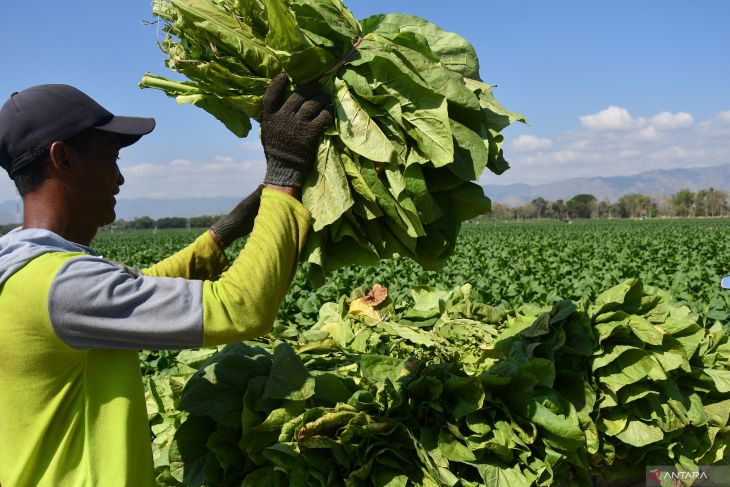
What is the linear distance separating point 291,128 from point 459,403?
151cm

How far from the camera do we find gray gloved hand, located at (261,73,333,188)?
2.10 meters

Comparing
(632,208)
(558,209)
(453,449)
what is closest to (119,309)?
(453,449)

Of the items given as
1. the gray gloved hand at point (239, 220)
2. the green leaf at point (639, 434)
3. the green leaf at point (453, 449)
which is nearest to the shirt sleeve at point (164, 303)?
the gray gloved hand at point (239, 220)

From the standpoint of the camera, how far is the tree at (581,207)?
471 feet

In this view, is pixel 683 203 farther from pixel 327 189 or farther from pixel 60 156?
pixel 60 156

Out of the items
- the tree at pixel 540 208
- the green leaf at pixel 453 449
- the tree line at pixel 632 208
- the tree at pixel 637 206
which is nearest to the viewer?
the green leaf at pixel 453 449

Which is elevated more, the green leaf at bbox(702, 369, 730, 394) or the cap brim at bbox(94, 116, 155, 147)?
the cap brim at bbox(94, 116, 155, 147)

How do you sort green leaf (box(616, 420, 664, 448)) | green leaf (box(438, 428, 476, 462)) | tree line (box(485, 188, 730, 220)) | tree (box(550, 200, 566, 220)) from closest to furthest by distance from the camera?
green leaf (box(438, 428, 476, 462))
green leaf (box(616, 420, 664, 448))
tree line (box(485, 188, 730, 220))
tree (box(550, 200, 566, 220))

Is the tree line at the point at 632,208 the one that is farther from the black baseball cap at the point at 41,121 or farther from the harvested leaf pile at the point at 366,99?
the black baseball cap at the point at 41,121

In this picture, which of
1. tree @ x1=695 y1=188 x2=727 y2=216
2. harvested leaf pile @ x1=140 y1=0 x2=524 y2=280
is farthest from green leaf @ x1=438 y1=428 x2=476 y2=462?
tree @ x1=695 y1=188 x2=727 y2=216

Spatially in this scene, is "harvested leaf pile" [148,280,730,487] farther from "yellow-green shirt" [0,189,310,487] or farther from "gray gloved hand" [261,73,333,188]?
"gray gloved hand" [261,73,333,188]

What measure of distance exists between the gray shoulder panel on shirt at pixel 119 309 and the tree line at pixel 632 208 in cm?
14028

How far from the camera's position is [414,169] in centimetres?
221

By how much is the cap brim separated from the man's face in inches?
1.2
